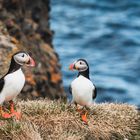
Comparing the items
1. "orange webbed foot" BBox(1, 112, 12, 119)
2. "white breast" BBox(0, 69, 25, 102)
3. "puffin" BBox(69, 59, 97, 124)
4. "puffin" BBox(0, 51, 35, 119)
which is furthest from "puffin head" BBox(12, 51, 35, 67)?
"orange webbed foot" BBox(1, 112, 12, 119)

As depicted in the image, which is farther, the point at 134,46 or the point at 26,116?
the point at 134,46

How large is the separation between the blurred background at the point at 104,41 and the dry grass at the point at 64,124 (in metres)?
14.5

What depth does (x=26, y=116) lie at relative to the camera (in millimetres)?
12492

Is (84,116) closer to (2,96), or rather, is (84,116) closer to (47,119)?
(47,119)

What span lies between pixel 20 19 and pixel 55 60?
5.25ft

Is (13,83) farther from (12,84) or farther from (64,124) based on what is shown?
(64,124)

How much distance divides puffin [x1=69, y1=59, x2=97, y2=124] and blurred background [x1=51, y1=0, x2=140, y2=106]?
49.2 ft

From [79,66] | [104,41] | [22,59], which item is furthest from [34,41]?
[104,41]

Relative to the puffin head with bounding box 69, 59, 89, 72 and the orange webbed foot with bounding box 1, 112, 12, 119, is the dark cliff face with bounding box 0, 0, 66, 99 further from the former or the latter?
the orange webbed foot with bounding box 1, 112, 12, 119

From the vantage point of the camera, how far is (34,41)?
18266 mm

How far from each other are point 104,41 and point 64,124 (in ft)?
78.2

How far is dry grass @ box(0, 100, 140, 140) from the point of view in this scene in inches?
460

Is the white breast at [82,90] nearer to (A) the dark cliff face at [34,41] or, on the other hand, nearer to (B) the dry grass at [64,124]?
(B) the dry grass at [64,124]

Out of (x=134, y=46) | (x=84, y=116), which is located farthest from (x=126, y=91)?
(x=84, y=116)
